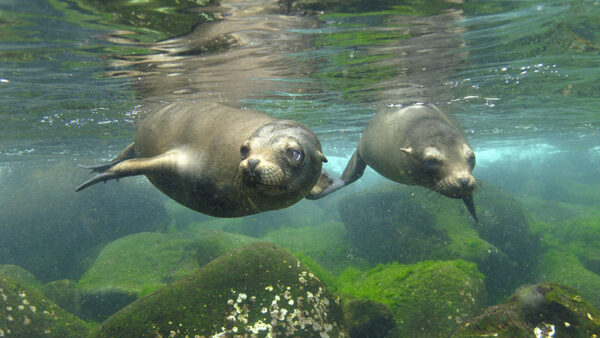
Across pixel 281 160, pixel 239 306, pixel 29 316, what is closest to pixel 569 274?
pixel 239 306

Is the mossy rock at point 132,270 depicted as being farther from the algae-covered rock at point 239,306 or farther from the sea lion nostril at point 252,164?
the sea lion nostril at point 252,164

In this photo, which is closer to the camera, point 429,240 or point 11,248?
point 429,240

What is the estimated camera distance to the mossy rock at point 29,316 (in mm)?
4575

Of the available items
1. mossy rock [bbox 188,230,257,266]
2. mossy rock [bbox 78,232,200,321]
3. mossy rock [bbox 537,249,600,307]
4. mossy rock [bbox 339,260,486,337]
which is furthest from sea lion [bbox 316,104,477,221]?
mossy rock [bbox 78,232,200,321]

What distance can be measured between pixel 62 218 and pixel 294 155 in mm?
15071

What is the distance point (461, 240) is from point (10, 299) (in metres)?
9.54

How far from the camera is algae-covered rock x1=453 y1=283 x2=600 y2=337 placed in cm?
307

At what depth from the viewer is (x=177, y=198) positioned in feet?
12.5

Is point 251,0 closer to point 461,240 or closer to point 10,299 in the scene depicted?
point 10,299

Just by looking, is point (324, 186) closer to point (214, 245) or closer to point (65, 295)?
point (214, 245)

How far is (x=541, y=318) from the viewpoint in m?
3.21

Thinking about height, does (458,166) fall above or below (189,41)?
below

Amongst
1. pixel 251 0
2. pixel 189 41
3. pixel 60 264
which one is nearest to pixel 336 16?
pixel 251 0

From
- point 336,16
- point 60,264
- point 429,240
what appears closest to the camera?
point 336,16
